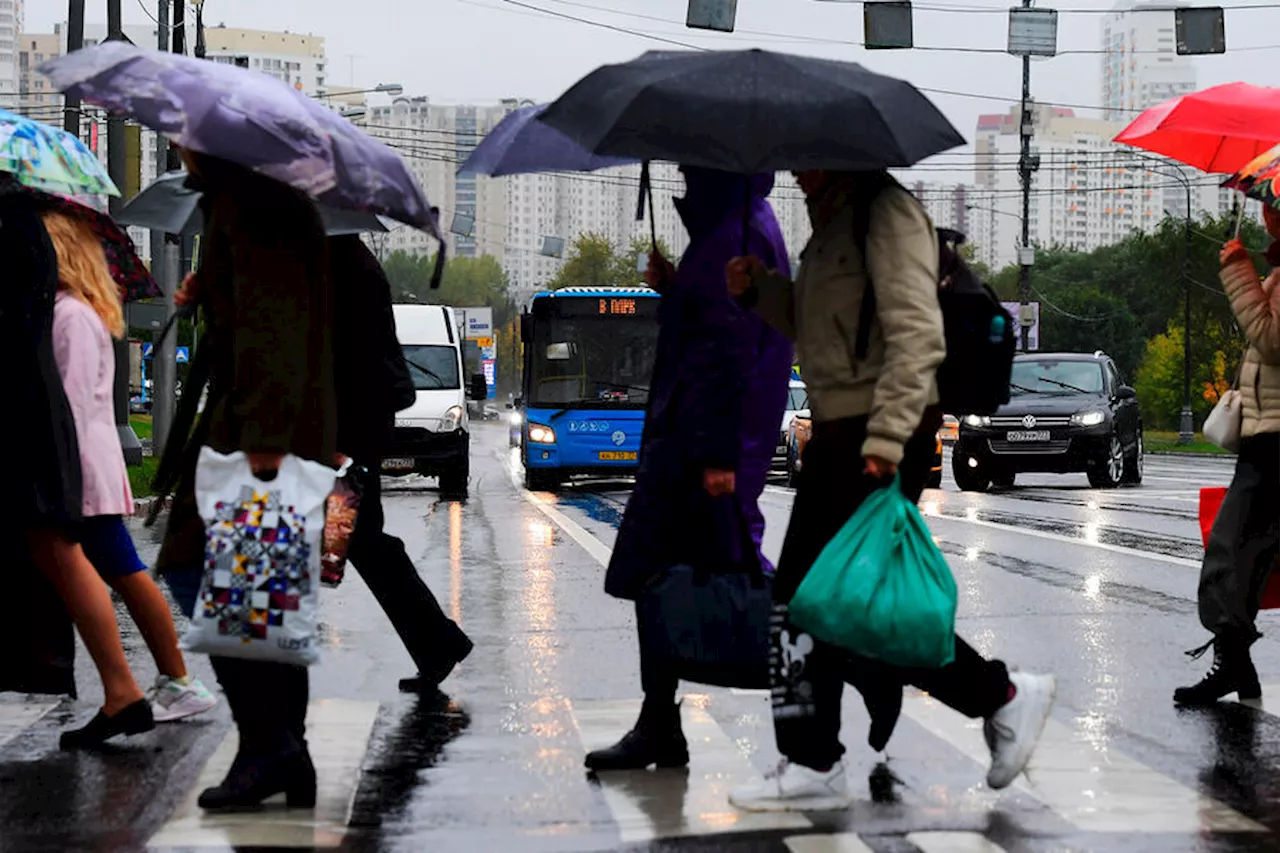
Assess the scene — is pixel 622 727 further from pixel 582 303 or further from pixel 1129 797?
pixel 582 303

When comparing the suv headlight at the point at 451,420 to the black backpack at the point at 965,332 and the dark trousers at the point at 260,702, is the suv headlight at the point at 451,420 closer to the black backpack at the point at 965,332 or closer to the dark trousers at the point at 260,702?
the dark trousers at the point at 260,702

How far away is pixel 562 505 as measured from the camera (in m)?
23.0

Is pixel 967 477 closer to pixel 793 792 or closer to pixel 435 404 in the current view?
pixel 435 404

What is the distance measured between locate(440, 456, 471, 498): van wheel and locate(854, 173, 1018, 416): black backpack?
19622 millimetres

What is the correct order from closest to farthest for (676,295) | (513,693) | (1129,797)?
(1129,797) < (676,295) < (513,693)

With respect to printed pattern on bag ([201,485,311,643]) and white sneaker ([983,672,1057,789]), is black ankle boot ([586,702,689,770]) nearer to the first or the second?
white sneaker ([983,672,1057,789])

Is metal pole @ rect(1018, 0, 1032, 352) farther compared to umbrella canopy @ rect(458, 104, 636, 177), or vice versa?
metal pole @ rect(1018, 0, 1032, 352)

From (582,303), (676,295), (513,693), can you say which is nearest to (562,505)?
(582,303)

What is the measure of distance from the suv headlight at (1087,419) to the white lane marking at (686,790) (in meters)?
19.5

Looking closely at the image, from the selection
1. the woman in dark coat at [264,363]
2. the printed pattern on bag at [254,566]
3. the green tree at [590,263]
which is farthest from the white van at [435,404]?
the green tree at [590,263]

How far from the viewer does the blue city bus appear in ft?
90.6

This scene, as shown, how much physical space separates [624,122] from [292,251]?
937 millimetres

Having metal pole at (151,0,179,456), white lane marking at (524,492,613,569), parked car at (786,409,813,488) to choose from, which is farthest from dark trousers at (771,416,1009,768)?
metal pole at (151,0,179,456)

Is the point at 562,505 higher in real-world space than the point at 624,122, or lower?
lower
